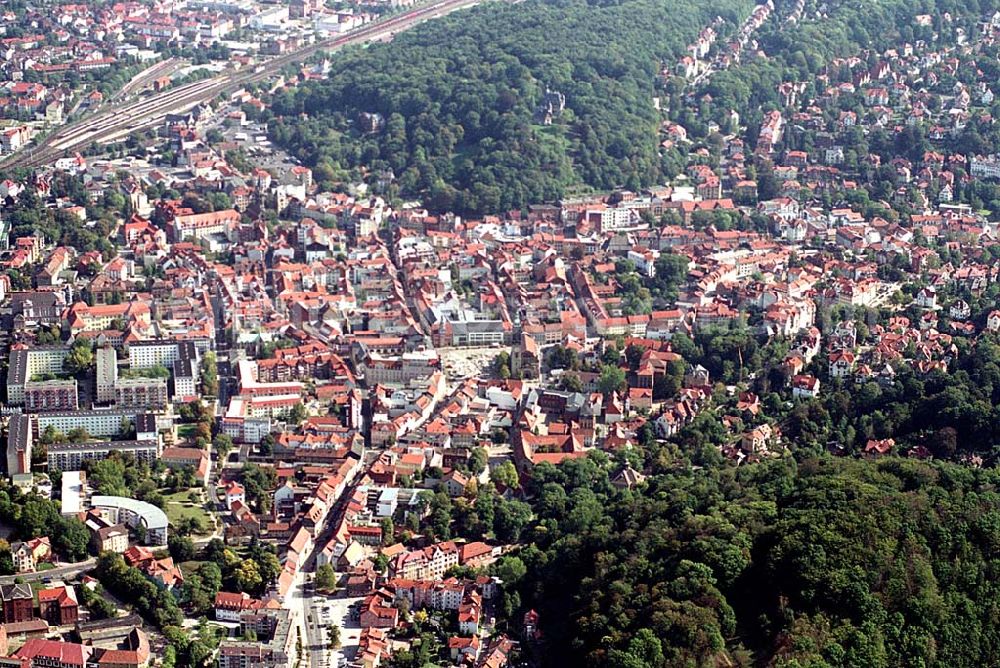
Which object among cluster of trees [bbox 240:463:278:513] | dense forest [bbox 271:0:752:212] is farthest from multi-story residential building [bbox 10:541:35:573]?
dense forest [bbox 271:0:752:212]

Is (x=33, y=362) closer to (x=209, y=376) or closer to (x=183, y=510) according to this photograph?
(x=209, y=376)

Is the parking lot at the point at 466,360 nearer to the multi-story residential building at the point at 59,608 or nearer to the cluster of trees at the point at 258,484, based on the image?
the cluster of trees at the point at 258,484

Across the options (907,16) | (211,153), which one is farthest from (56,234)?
(907,16)

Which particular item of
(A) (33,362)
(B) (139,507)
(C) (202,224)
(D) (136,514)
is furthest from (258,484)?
(C) (202,224)

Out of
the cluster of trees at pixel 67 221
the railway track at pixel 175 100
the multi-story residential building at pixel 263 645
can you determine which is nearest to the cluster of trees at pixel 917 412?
the multi-story residential building at pixel 263 645

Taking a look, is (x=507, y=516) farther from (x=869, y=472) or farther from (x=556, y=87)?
(x=556, y=87)
